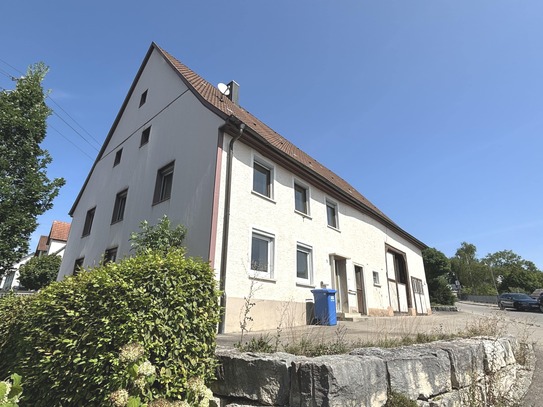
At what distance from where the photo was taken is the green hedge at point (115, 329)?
9.43 feet

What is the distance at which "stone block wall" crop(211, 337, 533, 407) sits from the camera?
263 cm

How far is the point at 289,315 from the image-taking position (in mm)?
9469

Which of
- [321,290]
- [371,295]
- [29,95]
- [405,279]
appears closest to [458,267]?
[405,279]

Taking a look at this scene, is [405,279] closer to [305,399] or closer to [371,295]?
[371,295]

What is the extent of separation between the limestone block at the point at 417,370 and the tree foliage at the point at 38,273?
91.9ft

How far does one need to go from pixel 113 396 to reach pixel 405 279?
20.3 m

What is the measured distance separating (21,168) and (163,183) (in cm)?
676

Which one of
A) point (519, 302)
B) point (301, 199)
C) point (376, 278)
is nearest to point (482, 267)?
point (519, 302)

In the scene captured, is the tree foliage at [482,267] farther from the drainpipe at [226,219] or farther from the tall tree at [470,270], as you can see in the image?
the drainpipe at [226,219]

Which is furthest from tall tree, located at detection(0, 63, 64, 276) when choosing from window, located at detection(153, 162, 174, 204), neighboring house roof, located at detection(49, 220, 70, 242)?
neighboring house roof, located at detection(49, 220, 70, 242)

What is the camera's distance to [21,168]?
42.3ft

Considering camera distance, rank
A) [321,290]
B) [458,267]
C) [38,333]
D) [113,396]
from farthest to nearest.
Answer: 1. [458,267]
2. [321,290]
3. [38,333]
4. [113,396]

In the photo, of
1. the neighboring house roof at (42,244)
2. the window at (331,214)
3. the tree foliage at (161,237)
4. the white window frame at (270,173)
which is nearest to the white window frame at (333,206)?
the window at (331,214)

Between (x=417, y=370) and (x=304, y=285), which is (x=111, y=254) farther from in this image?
(x=417, y=370)
